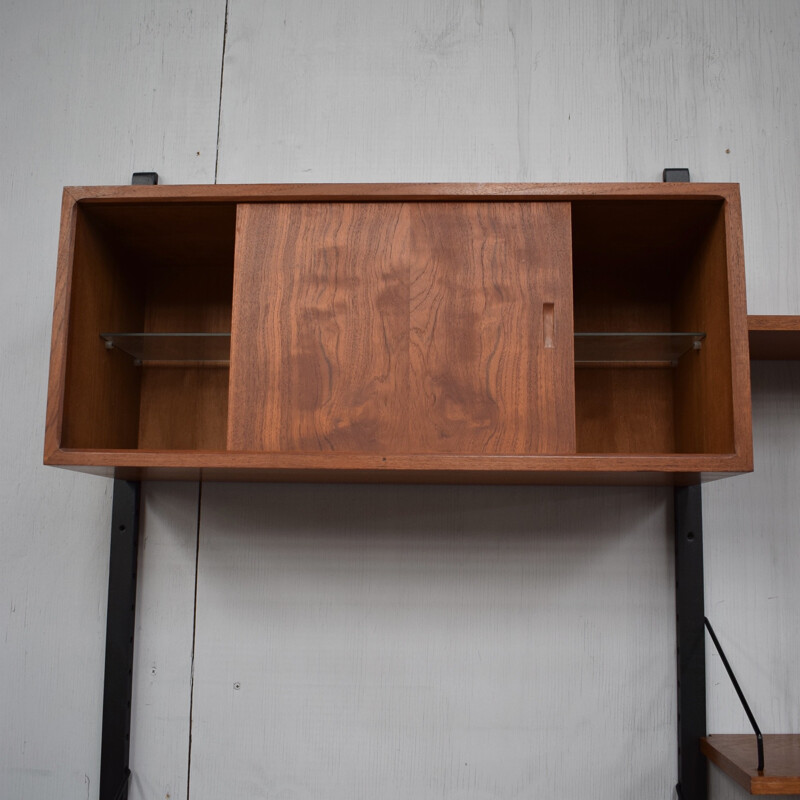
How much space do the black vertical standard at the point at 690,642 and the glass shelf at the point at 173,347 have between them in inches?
34.1

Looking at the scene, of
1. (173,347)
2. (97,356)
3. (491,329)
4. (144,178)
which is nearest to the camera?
(491,329)

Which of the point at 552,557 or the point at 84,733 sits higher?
the point at 552,557

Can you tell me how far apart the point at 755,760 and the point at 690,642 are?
8.0 inches

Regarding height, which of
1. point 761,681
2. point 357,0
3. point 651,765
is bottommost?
point 651,765

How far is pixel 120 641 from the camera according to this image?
1.33 m

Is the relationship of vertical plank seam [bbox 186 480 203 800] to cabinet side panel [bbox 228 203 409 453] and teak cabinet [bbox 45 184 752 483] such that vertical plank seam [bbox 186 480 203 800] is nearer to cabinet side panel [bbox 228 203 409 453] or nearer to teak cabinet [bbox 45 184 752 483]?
teak cabinet [bbox 45 184 752 483]

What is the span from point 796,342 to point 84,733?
143cm

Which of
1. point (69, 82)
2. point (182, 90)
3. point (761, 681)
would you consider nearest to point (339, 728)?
point (761, 681)

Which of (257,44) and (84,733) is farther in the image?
(257,44)

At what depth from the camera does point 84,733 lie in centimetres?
135

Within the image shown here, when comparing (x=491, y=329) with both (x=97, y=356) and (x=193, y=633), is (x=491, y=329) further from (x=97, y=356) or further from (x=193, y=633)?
(x=193, y=633)

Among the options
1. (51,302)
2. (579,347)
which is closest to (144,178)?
(51,302)

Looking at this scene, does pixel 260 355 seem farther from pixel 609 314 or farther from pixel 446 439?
pixel 609 314

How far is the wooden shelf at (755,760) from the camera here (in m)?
1.07
